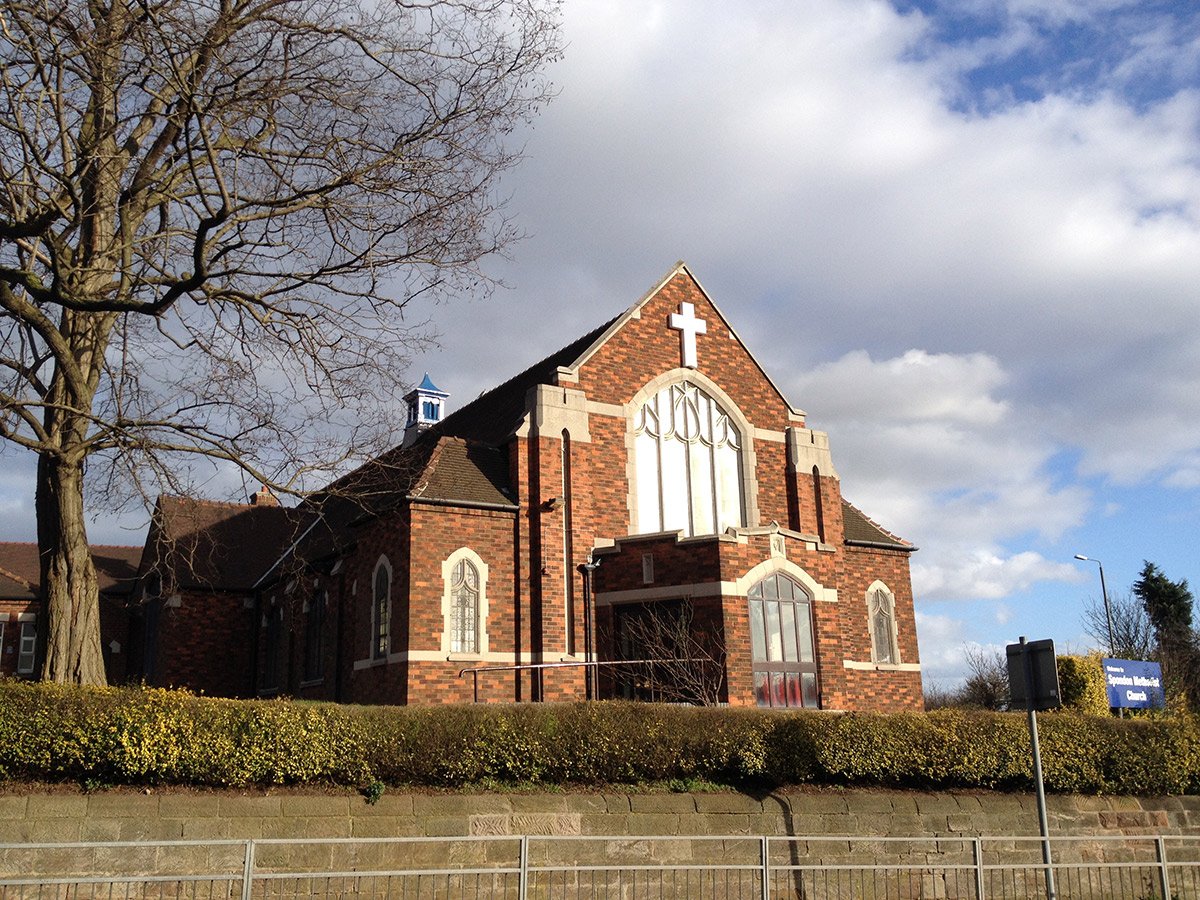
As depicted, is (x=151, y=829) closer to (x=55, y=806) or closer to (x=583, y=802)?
(x=55, y=806)

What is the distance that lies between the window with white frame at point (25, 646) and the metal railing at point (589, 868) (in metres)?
28.7

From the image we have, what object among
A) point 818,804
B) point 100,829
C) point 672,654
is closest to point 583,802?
point 818,804

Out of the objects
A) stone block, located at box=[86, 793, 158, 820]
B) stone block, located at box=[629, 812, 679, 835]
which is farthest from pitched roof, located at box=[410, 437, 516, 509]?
stone block, located at box=[86, 793, 158, 820]

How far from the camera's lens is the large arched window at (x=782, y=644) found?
22359 millimetres

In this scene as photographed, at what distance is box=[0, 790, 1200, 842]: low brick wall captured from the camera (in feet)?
41.3

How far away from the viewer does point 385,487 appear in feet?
85.3

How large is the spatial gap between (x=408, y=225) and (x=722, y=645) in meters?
10.7

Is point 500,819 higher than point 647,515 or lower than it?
lower

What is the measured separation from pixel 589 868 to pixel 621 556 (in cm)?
1301

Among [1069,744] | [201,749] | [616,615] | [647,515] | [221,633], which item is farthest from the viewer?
[221,633]

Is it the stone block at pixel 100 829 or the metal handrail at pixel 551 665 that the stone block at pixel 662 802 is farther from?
the stone block at pixel 100 829

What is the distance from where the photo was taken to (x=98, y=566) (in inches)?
1591

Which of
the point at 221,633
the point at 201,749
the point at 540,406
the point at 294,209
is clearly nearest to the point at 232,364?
the point at 294,209

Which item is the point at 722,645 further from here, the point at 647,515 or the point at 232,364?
the point at 232,364
